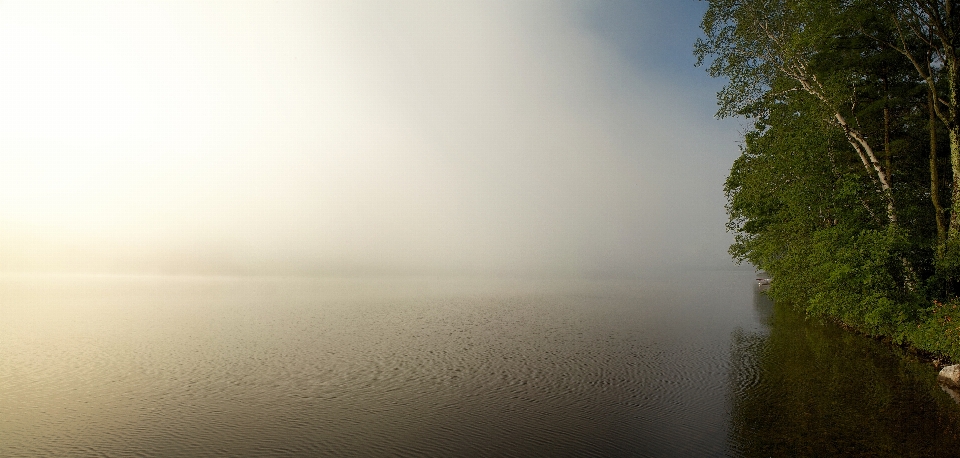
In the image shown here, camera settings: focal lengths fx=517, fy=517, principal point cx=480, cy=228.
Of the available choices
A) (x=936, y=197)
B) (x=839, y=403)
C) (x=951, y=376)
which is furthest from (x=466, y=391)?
(x=936, y=197)

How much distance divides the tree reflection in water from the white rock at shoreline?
1.40 feet

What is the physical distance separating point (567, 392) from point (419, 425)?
27.5 feet

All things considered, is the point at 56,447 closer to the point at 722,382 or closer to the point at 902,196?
the point at 722,382

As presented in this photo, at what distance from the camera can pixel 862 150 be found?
34188 mm

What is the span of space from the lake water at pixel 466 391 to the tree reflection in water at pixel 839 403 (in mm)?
111

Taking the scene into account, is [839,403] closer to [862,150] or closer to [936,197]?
[936,197]

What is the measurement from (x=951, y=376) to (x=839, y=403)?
24.1ft

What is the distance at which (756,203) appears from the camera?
40.5 meters

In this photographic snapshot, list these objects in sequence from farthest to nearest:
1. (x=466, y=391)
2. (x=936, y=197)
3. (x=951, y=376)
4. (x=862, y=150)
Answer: (x=862, y=150), (x=936, y=197), (x=466, y=391), (x=951, y=376)

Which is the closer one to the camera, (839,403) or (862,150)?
(839,403)

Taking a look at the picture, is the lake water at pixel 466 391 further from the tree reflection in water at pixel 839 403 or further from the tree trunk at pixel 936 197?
the tree trunk at pixel 936 197

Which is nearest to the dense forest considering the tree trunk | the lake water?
the tree trunk

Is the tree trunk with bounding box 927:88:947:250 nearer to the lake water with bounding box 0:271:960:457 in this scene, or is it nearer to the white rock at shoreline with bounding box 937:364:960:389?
the white rock at shoreline with bounding box 937:364:960:389

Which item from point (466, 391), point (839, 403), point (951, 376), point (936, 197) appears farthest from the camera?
point (936, 197)
